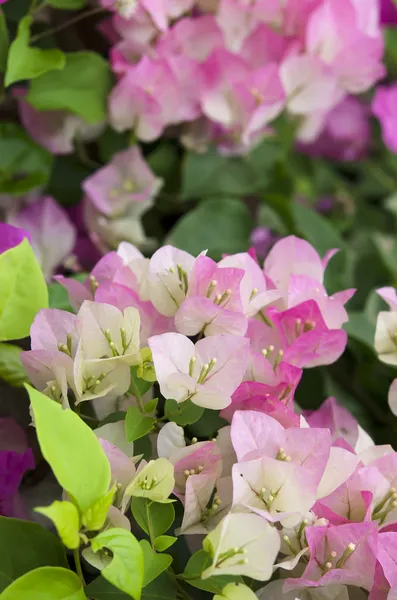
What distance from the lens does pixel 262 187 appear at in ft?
2.15

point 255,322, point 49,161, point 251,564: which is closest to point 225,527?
point 251,564

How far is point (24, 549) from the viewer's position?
0.32 metres

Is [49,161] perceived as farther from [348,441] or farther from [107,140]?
[348,441]

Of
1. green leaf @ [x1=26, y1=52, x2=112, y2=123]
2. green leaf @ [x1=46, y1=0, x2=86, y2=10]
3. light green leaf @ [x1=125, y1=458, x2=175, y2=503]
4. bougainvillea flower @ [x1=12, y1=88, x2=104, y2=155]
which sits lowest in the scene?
light green leaf @ [x1=125, y1=458, x2=175, y2=503]

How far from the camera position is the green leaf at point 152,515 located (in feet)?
1.06

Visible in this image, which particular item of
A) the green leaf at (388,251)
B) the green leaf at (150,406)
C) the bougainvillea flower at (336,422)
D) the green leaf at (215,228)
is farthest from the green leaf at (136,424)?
the green leaf at (388,251)

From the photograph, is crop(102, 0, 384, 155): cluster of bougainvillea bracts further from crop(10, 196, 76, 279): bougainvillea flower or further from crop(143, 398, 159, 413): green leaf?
crop(143, 398, 159, 413): green leaf

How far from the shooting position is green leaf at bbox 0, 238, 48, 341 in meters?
0.37

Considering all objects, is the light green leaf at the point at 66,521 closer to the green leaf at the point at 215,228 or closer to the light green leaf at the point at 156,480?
the light green leaf at the point at 156,480

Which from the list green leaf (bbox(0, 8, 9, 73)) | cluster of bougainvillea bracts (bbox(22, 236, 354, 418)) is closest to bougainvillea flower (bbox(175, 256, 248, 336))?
cluster of bougainvillea bracts (bbox(22, 236, 354, 418))

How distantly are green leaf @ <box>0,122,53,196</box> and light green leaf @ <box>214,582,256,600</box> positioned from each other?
348mm

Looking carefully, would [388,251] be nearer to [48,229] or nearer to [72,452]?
[48,229]

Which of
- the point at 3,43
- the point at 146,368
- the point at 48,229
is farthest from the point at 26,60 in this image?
the point at 146,368

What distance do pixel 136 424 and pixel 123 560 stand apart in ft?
0.22
